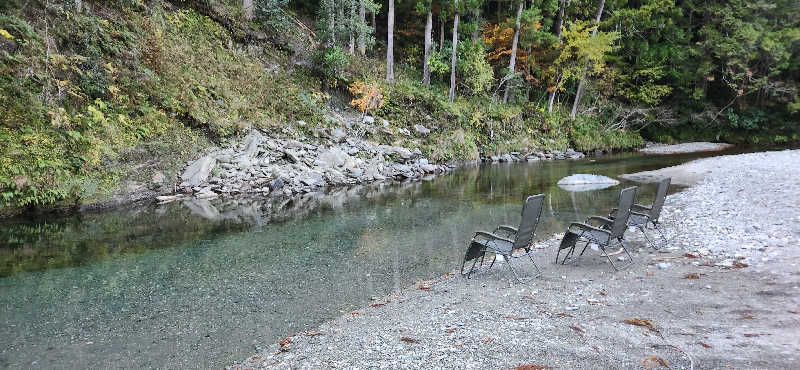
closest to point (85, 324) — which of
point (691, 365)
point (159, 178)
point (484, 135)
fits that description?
point (691, 365)

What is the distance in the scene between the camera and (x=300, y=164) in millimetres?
18969

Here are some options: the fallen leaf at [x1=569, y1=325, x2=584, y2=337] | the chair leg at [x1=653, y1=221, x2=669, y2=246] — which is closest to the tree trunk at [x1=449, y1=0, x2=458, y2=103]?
the chair leg at [x1=653, y1=221, x2=669, y2=246]

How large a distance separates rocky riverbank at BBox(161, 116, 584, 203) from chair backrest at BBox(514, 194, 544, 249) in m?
12.2

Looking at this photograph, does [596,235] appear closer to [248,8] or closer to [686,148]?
[248,8]

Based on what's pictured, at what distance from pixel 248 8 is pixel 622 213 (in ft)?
87.3

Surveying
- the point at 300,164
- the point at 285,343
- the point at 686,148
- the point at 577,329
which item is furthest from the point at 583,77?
the point at 285,343

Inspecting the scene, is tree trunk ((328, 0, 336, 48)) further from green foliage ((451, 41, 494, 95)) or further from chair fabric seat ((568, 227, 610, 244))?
chair fabric seat ((568, 227, 610, 244))

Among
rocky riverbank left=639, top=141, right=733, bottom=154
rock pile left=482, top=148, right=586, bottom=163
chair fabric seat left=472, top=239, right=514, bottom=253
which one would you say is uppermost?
rocky riverbank left=639, top=141, right=733, bottom=154

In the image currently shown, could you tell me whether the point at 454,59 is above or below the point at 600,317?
above

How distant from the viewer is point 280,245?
10102mm

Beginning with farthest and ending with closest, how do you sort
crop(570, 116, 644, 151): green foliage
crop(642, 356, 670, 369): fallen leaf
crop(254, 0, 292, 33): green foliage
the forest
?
1. crop(570, 116, 644, 151): green foliage
2. crop(254, 0, 292, 33): green foliage
3. the forest
4. crop(642, 356, 670, 369): fallen leaf

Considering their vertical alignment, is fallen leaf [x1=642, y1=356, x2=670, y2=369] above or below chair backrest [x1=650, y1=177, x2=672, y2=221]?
below

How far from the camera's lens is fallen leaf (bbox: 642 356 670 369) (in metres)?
3.56

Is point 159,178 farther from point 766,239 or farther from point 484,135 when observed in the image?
point 484,135
